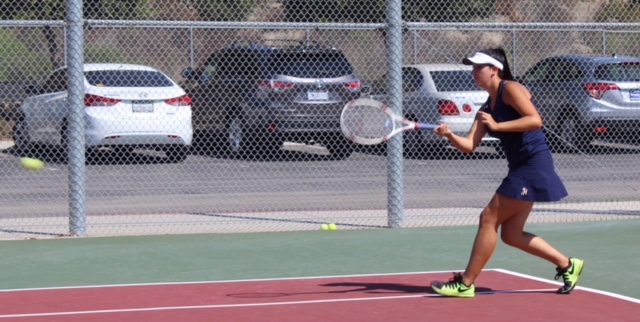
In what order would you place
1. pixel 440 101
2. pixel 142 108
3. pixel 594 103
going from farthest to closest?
pixel 440 101
pixel 594 103
pixel 142 108

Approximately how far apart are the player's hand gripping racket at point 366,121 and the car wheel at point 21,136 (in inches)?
391

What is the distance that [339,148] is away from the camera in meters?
18.3

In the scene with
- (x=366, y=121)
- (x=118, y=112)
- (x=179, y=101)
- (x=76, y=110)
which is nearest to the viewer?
(x=366, y=121)

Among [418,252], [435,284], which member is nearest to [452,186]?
[418,252]

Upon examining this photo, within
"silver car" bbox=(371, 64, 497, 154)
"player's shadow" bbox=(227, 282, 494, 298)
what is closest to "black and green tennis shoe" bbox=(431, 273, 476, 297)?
"player's shadow" bbox=(227, 282, 494, 298)

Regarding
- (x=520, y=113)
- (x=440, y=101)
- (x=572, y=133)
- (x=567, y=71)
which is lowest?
(x=520, y=113)

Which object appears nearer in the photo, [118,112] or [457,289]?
[457,289]

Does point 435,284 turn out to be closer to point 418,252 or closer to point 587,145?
point 418,252

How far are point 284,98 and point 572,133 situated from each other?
16.1 feet

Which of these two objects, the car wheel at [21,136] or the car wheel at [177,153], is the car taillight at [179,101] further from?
the car wheel at [21,136]

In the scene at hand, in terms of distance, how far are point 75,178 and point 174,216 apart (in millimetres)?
1665

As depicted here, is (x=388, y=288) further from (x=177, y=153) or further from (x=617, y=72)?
(x=617, y=72)

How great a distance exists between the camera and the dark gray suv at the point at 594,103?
18.5 meters

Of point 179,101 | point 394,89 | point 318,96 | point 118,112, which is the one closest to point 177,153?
point 179,101
